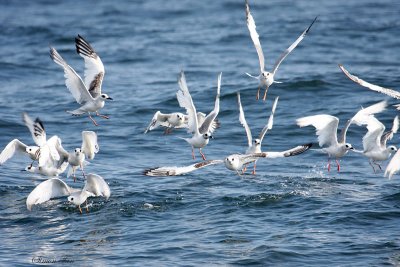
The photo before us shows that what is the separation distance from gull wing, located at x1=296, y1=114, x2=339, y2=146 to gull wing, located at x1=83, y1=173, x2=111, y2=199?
13.4ft

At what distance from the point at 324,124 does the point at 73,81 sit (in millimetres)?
5345

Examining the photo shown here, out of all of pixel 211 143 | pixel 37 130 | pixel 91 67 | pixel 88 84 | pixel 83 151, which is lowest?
pixel 211 143

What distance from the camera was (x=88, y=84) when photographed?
60.8 ft

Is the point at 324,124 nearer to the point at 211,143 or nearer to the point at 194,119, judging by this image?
the point at 194,119

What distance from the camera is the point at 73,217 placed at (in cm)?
1591

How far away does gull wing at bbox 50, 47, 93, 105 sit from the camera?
1683cm

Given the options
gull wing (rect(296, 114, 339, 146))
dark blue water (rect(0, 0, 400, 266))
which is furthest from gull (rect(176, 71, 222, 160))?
gull wing (rect(296, 114, 339, 146))

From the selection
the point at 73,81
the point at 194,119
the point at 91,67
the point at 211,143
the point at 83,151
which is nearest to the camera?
the point at 194,119

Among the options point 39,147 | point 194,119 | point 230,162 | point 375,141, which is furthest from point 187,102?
point 375,141

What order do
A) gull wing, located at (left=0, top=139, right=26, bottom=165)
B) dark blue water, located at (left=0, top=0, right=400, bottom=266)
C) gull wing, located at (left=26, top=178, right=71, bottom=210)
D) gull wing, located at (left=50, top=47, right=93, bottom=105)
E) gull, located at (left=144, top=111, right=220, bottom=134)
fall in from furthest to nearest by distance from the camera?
gull, located at (left=144, top=111, right=220, bottom=134), gull wing, located at (left=0, top=139, right=26, bottom=165), gull wing, located at (left=50, top=47, right=93, bottom=105), gull wing, located at (left=26, top=178, right=71, bottom=210), dark blue water, located at (left=0, top=0, right=400, bottom=266)

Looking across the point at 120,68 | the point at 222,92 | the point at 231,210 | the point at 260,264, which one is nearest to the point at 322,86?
the point at 222,92

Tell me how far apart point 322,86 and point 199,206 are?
1217 cm

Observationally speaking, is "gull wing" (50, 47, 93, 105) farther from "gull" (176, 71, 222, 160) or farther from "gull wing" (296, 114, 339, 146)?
"gull wing" (296, 114, 339, 146)

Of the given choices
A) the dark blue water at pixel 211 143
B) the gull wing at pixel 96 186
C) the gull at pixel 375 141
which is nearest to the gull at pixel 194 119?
the dark blue water at pixel 211 143
